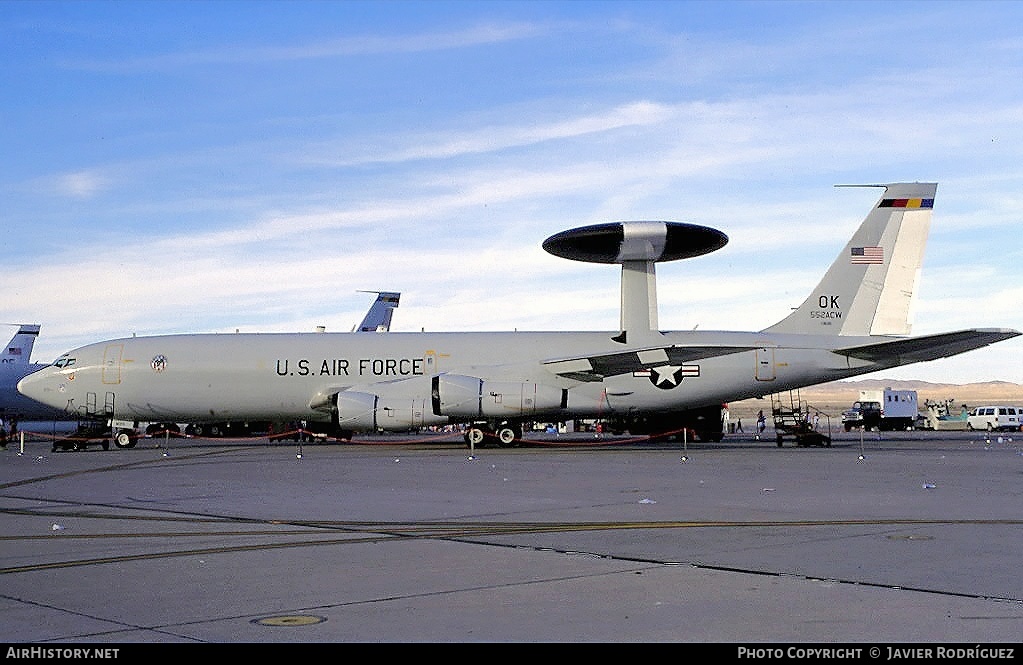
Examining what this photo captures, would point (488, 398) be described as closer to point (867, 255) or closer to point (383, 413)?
point (383, 413)

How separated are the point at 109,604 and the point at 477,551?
3515 mm

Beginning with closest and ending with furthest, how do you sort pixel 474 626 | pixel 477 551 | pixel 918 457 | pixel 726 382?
pixel 474 626 < pixel 477 551 < pixel 918 457 < pixel 726 382

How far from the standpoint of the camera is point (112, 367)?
38.9 m

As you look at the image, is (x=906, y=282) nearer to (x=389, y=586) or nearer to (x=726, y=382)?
(x=726, y=382)

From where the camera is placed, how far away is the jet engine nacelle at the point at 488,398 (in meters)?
35.4

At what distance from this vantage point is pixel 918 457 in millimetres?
26656

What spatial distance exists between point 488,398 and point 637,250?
286 inches

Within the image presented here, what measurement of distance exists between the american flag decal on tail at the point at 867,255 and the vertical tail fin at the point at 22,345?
55.7 metres

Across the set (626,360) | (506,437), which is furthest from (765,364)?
(506,437)

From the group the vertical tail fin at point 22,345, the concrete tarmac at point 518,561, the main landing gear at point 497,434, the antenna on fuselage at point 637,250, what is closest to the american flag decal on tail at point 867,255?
the antenna on fuselage at point 637,250

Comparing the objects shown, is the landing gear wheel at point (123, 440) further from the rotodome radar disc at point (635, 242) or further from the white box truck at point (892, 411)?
the white box truck at point (892, 411)
